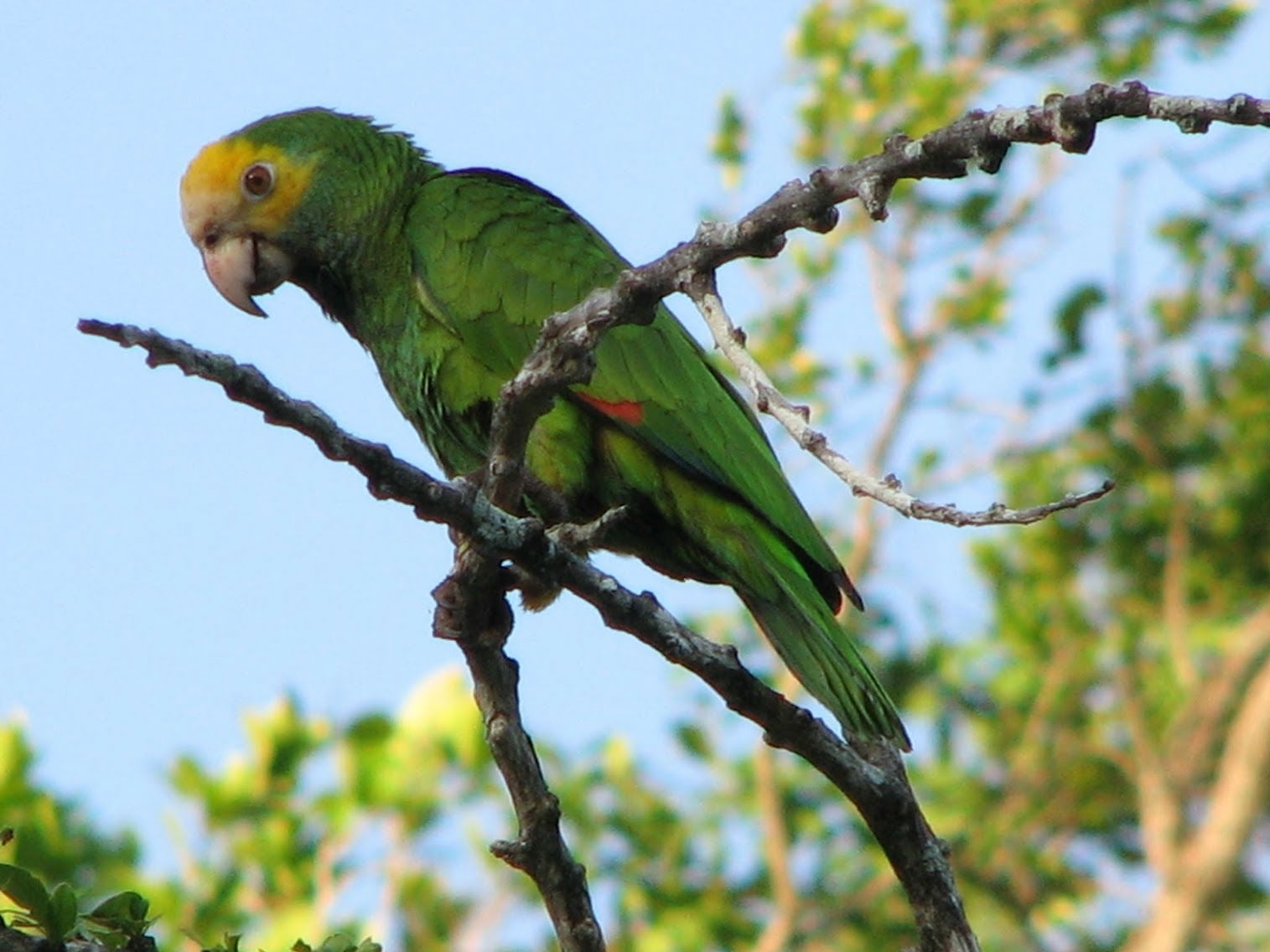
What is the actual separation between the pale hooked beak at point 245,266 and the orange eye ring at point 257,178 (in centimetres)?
13

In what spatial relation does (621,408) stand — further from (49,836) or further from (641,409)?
(49,836)

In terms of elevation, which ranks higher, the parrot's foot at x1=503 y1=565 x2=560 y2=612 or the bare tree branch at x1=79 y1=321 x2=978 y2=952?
the parrot's foot at x1=503 y1=565 x2=560 y2=612

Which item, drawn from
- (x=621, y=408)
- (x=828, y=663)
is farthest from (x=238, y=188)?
(x=828, y=663)

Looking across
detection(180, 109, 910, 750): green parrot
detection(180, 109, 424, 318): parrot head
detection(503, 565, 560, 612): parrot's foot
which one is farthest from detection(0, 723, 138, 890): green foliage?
detection(180, 109, 424, 318): parrot head

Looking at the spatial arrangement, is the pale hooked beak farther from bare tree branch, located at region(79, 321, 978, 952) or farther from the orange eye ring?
bare tree branch, located at region(79, 321, 978, 952)

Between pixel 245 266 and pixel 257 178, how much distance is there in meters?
0.25

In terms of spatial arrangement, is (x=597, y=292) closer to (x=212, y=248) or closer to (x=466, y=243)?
(x=466, y=243)

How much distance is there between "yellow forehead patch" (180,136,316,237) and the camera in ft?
14.5

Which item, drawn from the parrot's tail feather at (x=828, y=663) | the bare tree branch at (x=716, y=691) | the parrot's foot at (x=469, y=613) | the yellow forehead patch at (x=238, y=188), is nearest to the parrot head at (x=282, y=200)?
the yellow forehead patch at (x=238, y=188)

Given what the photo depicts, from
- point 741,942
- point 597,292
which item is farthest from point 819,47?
point 597,292

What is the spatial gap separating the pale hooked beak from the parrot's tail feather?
1849mm

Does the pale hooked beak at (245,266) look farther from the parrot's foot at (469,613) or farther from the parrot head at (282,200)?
the parrot's foot at (469,613)

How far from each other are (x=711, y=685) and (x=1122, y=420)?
6460 millimetres

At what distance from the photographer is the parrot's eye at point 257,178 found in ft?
14.6
